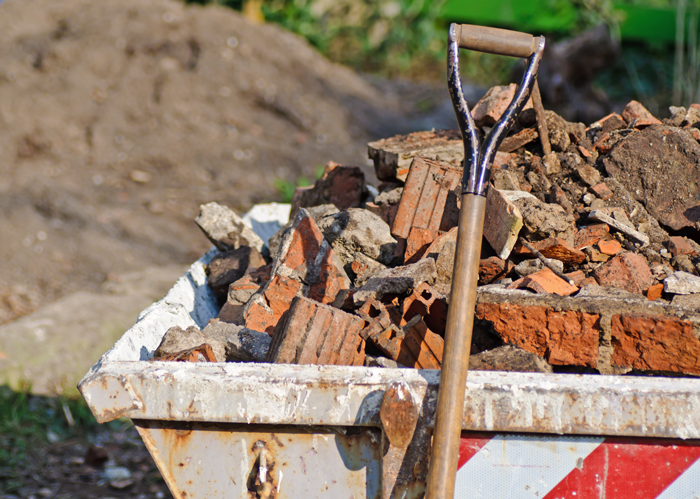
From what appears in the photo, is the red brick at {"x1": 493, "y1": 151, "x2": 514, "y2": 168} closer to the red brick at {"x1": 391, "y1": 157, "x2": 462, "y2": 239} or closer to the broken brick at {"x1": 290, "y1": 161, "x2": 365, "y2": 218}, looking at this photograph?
the red brick at {"x1": 391, "y1": 157, "x2": 462, "y2": 239}

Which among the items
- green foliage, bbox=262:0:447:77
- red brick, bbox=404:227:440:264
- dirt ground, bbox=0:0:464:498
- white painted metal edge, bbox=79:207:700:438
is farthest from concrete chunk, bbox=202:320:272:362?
green foliage, bbox=262:0:447:77

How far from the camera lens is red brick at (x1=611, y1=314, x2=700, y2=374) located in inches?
49.6

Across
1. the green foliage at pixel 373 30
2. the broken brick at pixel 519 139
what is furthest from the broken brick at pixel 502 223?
the green foliage at pixel 373 30

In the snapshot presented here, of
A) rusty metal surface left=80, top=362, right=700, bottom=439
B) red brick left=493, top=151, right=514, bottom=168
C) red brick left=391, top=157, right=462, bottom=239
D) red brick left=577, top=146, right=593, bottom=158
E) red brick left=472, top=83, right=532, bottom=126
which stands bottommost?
rusty metal surface left=80, top=362, right=700, bottom=439

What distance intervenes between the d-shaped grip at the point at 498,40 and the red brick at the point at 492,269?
615 mm

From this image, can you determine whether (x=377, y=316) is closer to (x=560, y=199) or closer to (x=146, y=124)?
(x=560, y=199)

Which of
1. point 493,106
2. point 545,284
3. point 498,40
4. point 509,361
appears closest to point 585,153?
point 493,106

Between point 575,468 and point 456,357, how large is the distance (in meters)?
0.35

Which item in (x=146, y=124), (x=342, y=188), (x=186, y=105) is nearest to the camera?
(x=342, y=188)

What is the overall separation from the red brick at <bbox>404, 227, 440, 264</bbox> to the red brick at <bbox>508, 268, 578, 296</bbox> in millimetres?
366

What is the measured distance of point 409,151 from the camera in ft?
7.29

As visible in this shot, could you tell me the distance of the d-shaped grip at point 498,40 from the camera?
A: 4.25 feet

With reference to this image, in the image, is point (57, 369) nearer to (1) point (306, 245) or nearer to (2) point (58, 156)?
(1) point (306, 245)

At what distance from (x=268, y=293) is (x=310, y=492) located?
67cm
